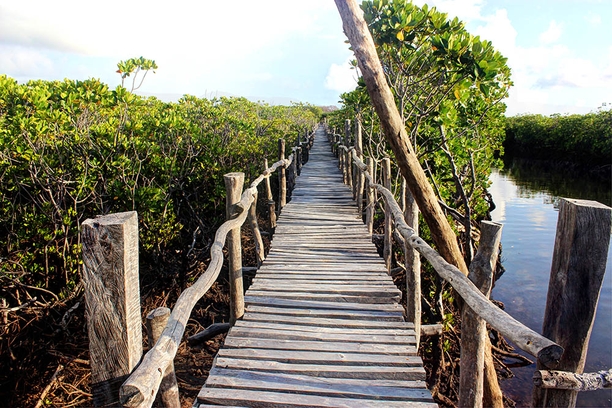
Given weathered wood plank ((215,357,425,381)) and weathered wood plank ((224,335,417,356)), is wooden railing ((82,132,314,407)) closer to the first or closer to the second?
weathered wood plank ((215,357,425,381))

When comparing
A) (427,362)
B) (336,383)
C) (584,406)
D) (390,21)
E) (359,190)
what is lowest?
(584,406)

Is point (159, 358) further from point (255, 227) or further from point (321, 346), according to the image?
point (255, 227)

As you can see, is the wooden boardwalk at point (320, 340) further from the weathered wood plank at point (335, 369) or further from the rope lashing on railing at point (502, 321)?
the rope lashing on railing at point (502, 321)

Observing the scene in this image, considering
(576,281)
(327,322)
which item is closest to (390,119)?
(327,322)

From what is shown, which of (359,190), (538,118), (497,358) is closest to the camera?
(497,358)

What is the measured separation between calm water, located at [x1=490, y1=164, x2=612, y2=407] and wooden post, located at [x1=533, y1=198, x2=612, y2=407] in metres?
5.47

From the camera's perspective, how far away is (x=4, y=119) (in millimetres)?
5633

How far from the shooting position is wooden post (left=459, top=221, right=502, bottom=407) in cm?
229

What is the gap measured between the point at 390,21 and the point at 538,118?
33.3 m

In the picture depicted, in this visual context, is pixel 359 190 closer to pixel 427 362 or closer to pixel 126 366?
pixel 427 362

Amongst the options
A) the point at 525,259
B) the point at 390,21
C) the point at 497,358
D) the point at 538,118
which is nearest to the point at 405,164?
the point at 390,21

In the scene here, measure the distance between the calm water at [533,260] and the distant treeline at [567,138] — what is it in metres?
1.80

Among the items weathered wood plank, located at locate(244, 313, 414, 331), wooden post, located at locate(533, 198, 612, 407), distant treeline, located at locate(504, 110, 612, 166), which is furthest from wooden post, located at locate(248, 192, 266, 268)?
distant treeline, located at locate(504, 110, 612, 166)

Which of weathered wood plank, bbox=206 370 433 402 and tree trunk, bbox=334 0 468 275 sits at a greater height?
tree trunk, bbox=334 0 468 275
